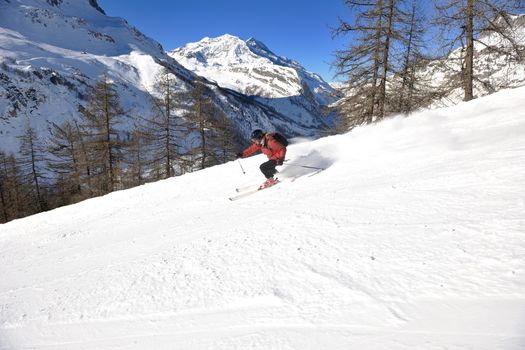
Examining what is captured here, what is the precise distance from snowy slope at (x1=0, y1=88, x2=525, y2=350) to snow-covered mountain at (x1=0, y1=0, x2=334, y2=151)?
75.6 metres

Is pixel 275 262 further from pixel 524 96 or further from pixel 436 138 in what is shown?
pixel 524 96

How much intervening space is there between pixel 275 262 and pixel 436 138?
21.7 ft

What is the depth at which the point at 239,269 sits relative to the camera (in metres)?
4.09

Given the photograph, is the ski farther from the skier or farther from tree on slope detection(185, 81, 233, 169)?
tree on slope detection(185, 81, 233, 169)

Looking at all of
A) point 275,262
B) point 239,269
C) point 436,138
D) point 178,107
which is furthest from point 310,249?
point 178,107

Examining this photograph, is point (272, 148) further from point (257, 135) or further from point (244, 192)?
point (244, 192)

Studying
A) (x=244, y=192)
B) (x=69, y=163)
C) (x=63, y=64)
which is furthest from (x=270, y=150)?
(x=63, y=64)

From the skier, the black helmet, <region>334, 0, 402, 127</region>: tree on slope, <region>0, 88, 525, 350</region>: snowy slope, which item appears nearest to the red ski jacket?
the skier

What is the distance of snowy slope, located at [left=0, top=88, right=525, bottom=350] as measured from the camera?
8.82 ft

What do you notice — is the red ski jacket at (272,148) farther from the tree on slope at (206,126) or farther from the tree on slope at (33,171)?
the tree on slope at (33,171)

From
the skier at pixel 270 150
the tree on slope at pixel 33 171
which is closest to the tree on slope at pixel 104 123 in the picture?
the tree on slope at pixel 33 171

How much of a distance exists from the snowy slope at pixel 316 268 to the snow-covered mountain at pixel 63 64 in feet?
248

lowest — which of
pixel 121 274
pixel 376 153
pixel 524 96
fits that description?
pixel 121 274

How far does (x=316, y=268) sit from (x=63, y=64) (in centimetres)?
14305
